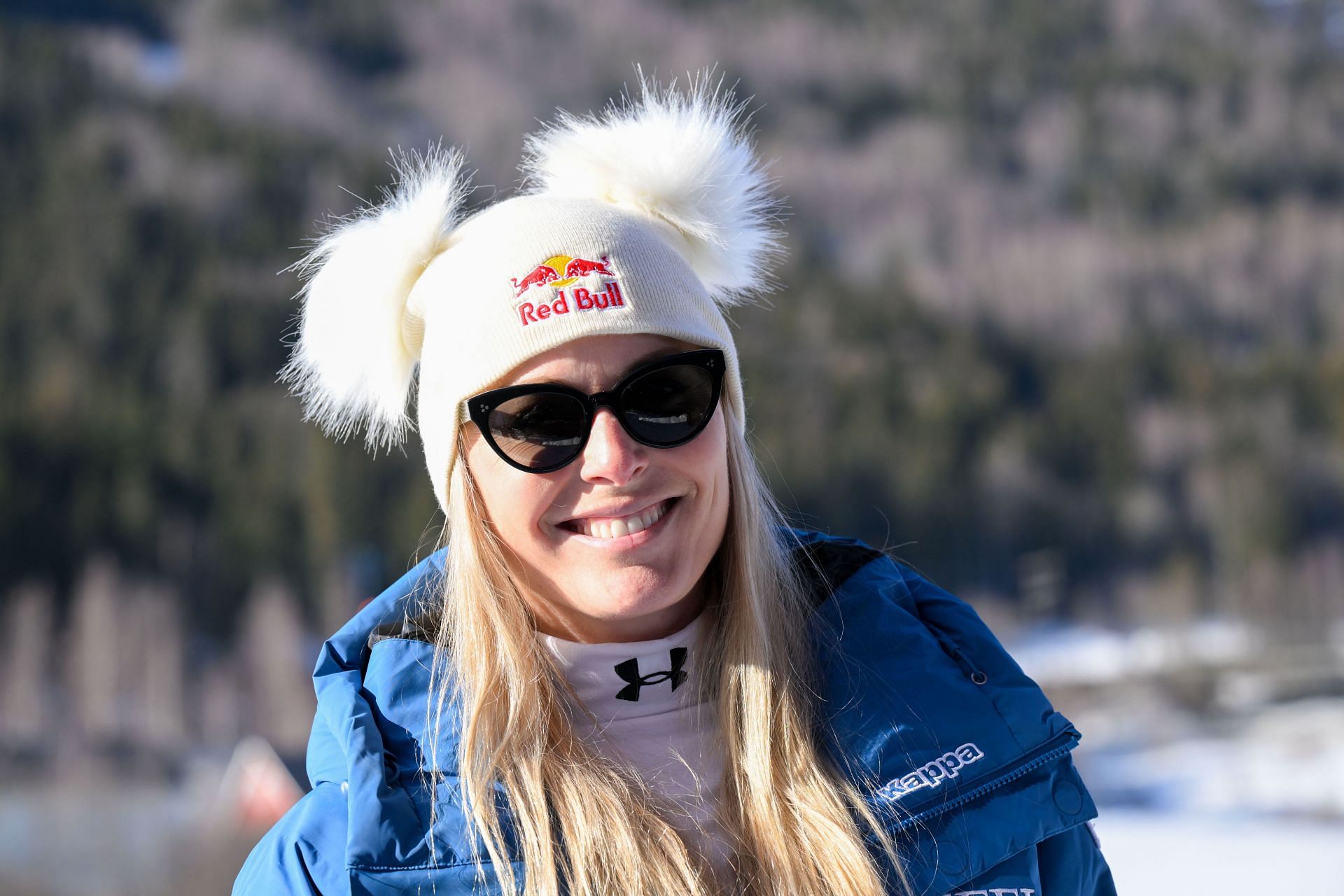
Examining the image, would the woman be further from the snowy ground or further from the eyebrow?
the snowy ground

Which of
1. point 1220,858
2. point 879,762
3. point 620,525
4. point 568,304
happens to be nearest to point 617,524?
point 620,525

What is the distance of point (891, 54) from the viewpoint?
258 feet

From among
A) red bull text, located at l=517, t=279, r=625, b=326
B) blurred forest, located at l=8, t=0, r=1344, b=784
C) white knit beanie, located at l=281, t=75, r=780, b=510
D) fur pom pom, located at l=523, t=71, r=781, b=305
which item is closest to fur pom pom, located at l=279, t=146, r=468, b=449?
white knit beanie, located at l=281, t=75, r=780, b=510

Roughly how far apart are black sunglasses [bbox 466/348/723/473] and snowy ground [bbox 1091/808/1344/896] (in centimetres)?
194

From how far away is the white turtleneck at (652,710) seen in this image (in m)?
1.48

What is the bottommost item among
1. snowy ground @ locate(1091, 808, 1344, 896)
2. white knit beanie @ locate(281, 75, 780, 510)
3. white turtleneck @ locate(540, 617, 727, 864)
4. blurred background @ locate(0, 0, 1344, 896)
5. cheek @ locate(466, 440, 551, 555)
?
snowy ground @ locate(1091, 808, 1344, 896)

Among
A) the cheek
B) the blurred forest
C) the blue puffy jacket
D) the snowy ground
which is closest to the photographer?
the blue puffy jacket

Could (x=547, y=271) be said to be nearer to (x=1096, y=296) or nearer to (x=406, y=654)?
(x=406, y=654)

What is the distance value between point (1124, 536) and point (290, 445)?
30697 mm

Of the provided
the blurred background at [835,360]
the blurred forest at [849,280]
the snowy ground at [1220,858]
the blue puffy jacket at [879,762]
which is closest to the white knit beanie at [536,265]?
the blue puffy jacket at [879,762]

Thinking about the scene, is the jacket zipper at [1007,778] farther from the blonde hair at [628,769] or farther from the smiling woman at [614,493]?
the smiling woman at [614,493]

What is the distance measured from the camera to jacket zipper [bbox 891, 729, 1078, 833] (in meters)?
1.43

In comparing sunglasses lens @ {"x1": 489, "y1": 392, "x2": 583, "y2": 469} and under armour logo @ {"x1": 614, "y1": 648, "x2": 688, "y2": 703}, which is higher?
sunglasses lens @ {"x1": 489, "y1": 392, "x2": 583, "y2": 469}

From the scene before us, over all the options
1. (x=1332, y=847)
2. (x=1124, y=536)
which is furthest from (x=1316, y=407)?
(x=1332, y=847)
